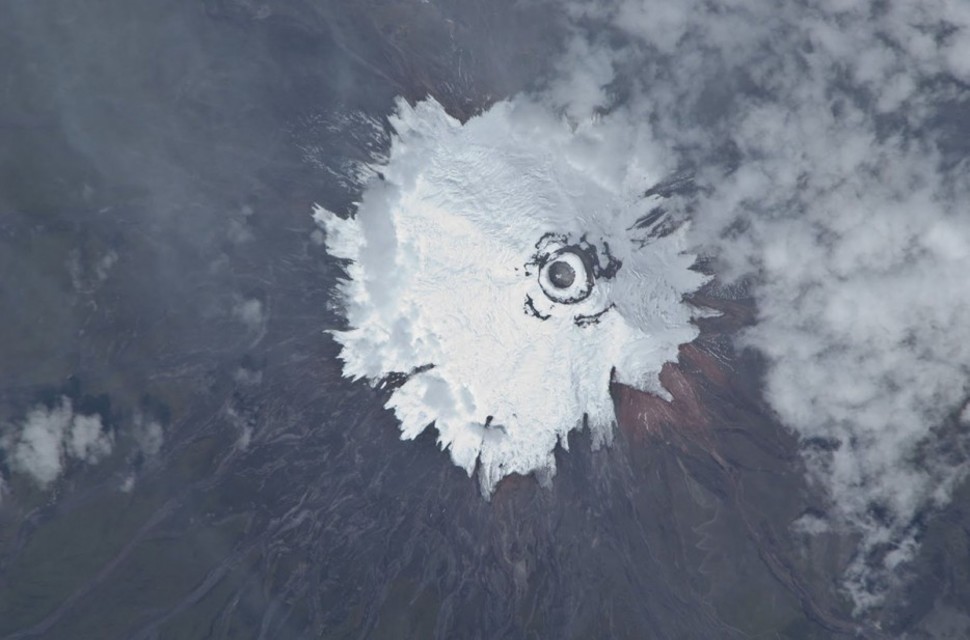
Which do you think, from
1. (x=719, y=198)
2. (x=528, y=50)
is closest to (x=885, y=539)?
(x=719, y=198)

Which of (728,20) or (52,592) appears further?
(52,592)

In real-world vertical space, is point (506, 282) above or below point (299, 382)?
above

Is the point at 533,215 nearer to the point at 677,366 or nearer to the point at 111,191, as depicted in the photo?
the point at 677,366

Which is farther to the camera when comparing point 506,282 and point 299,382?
point 506,282

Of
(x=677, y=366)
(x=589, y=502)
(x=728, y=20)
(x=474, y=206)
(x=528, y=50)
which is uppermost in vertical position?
(x=728, y=20)

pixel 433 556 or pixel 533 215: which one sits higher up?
pixel 533 215

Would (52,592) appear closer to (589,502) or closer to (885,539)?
(589,502)

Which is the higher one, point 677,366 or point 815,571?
point 677,366

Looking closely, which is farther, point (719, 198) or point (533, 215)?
point (533, 215)

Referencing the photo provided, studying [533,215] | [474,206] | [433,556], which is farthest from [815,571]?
[474,206]
